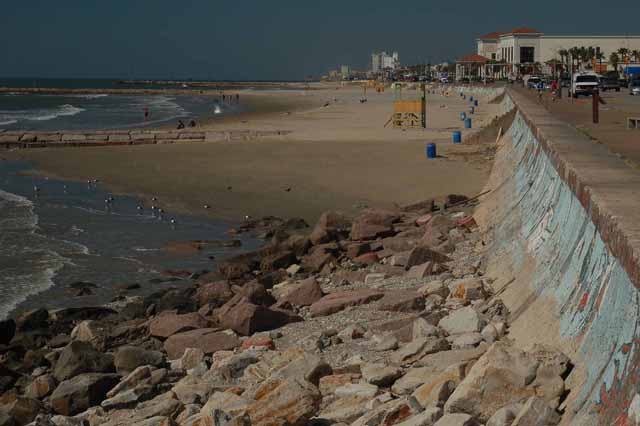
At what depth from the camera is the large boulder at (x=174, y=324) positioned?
948cm

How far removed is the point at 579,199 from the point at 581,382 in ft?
7.78

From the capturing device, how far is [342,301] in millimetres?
9164

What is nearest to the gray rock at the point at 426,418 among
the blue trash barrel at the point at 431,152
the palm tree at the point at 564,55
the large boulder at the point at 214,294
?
the large boulder at the point at 214,294

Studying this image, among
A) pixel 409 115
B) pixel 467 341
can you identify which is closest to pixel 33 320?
pixel 467 341

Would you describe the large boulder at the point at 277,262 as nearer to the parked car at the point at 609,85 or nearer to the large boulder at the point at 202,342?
the large boulder at the point at 202,342

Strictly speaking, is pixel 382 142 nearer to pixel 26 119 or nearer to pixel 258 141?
pixel 258 141

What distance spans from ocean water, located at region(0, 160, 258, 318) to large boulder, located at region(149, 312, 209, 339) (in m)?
3.03

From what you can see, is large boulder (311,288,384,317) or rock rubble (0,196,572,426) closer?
rock rubble (0,196,572,426)

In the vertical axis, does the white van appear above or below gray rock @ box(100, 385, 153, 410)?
above

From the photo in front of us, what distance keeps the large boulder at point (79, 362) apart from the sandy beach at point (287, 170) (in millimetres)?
10276

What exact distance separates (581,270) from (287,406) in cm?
217

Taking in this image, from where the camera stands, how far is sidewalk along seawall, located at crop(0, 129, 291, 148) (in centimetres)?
3777

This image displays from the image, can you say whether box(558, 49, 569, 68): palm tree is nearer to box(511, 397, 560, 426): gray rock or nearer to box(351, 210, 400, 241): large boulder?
box(351, 210, 400, 241): large boulder

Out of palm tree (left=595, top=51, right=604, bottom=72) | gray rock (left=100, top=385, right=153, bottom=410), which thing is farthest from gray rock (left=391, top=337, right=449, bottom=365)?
palm tree (left=595, top=51, right=604, bottom=72)
